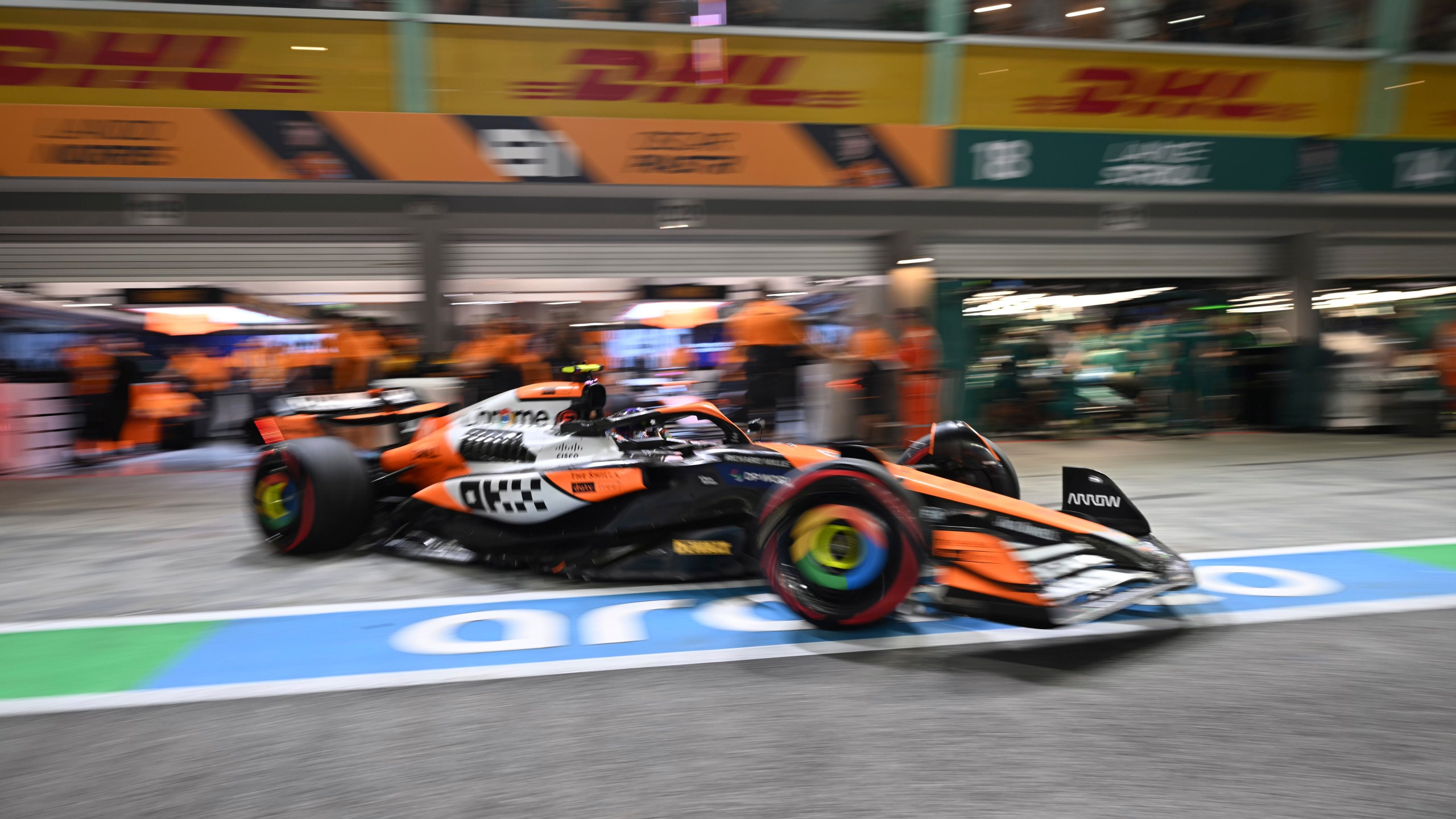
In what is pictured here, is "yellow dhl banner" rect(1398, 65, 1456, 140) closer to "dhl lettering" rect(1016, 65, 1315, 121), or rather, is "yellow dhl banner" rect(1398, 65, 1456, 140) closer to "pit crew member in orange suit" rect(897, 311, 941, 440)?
"dhl lettering" rect(1016, 65, 1315, 121)

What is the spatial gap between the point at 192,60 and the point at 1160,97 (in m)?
10.9

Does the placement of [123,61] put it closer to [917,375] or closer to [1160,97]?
[917,375]

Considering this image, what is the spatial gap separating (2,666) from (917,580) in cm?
349

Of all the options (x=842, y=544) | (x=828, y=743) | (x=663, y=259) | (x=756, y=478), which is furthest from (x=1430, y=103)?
(x=828, y=743)

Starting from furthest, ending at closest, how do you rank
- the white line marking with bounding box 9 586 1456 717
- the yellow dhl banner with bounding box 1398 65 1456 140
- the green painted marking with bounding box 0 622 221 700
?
the yellow dhl banner with bounding box 1398 65 1456 140 < the green painted marking with bounding box 0 622 221 700 < the white line marking with bounding box 9 586 1456 717

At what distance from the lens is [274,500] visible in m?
4.77

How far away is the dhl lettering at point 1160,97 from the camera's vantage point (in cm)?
989

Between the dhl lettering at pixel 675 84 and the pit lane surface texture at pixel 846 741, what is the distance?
7770 millimetres

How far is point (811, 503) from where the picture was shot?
3203 millimetres

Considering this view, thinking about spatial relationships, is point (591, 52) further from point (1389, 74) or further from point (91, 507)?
point (1389, 74)

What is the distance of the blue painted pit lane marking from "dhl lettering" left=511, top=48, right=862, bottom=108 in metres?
6.91

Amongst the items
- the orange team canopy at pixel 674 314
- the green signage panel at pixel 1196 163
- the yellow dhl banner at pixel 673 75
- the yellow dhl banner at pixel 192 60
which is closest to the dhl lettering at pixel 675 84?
the yellow dhl banner at pixel 673 75

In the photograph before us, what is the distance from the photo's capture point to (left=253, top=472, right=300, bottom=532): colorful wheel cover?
15.5ft

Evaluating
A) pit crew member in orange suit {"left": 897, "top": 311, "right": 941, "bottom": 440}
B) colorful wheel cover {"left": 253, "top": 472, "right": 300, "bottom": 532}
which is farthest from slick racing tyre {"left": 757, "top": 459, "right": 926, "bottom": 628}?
pit crew member in orange suit {"left": 897, "top": 311, "right": 941, "bottom": 440}
